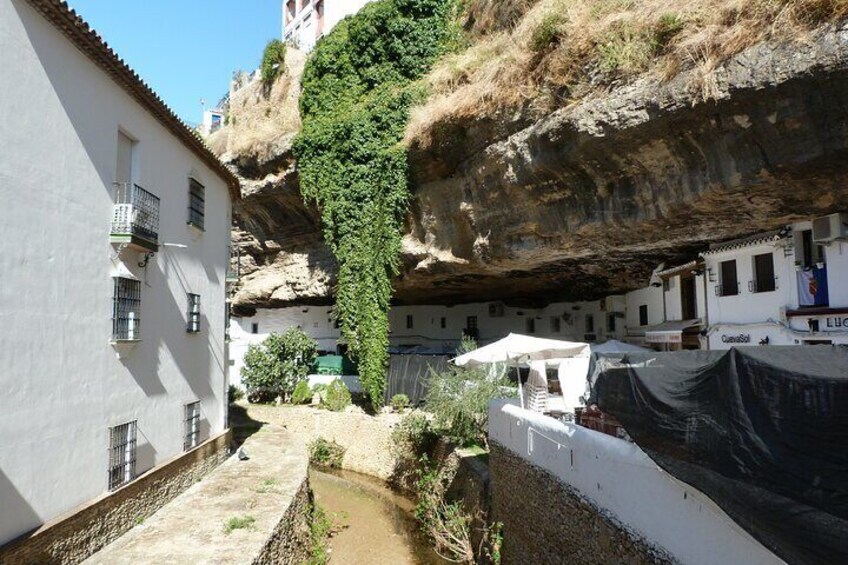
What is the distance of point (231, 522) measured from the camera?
29.9ft

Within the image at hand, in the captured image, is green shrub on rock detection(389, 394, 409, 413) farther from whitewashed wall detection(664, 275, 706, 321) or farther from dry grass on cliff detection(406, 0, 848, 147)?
dry grass on cliff detection(406, 0, 848, 147)

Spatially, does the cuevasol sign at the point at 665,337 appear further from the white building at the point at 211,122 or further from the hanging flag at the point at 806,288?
the white building at the point at 211,122

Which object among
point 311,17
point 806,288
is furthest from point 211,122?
point 806,288

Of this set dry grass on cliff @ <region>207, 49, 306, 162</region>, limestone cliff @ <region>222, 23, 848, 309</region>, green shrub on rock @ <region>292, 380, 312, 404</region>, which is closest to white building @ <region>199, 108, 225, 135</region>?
dry grass on cliff @ <region>207, 49, 306, 162</region>

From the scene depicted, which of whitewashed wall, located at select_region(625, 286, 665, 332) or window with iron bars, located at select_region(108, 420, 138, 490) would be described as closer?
window with iron bars, located at select_region(108, 420, 138, 490)

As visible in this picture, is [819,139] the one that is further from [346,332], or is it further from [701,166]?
[346,332]

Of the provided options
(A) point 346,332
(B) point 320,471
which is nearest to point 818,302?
(A) point 346,332

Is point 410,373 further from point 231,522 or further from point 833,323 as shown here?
point 833,323

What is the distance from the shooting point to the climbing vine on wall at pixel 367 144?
1820cm

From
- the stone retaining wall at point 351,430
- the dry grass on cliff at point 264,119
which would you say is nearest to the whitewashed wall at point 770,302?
the stone retaining wall at point 351,430

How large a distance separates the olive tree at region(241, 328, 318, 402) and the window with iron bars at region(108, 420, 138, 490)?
50.5 feet

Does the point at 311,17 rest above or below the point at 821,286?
above

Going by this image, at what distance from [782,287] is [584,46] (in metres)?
7.61

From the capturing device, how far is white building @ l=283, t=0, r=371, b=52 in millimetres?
24617
